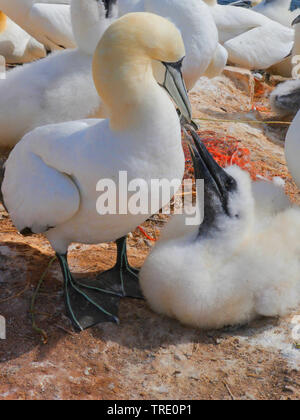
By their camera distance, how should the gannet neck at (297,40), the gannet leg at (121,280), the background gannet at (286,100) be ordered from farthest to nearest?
the gannet neck at (297,40) → the background gannet at (286,100) → the gannet leg at (121,280)

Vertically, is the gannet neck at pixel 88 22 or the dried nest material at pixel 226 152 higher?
the gannet neck at pixel 88 22

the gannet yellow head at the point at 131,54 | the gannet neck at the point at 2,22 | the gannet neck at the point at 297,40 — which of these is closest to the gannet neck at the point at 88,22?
the gannet yellow head at the point at 131,54

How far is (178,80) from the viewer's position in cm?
350

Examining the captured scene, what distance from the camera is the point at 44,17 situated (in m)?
6.23

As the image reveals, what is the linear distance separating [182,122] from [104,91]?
2.09ft

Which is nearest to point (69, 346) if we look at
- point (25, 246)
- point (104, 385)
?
point (104, 385)

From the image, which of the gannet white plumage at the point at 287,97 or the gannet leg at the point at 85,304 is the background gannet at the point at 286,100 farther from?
the gannet leg at the point at 85,304

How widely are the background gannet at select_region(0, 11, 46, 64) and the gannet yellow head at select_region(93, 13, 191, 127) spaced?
192 inches

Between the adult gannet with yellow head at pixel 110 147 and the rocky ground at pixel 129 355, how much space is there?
0.16 metres

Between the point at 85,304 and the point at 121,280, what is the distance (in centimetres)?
33

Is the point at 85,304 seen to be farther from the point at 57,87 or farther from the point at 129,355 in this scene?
the point at 57,87

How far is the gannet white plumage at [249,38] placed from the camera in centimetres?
874

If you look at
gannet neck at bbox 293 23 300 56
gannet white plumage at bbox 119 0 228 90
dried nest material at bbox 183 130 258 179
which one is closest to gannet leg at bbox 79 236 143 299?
dried nest material at bbox 183 130 258 179
